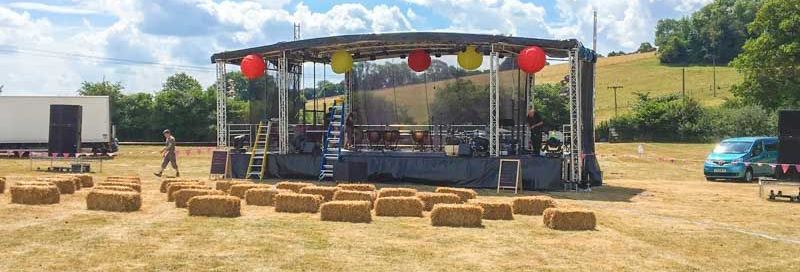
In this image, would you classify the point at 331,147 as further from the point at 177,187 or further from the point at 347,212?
the point at 347,212

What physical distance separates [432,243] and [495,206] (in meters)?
2.68

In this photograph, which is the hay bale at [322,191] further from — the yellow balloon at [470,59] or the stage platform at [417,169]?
the yellow balloon at [470,59]

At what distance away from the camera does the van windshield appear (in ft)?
76.0

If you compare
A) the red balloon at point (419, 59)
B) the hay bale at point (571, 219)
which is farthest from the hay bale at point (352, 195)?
the red balloon at point (419, 59)

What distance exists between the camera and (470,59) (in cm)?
2073

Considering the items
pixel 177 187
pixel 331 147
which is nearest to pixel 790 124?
pixel 331 147

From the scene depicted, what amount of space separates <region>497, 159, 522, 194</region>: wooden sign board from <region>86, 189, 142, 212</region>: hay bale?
850 cm

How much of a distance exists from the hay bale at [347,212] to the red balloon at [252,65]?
403 inches

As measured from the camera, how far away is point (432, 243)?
29.4ft

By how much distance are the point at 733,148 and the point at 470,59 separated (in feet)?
30.6

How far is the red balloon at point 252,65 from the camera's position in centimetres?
2008

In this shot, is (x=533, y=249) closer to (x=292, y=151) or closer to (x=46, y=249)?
(x=46, y=249)

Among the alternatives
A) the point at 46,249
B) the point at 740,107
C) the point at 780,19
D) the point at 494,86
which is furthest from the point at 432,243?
the point at 740,107

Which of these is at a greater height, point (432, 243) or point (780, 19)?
point (780, 19)
